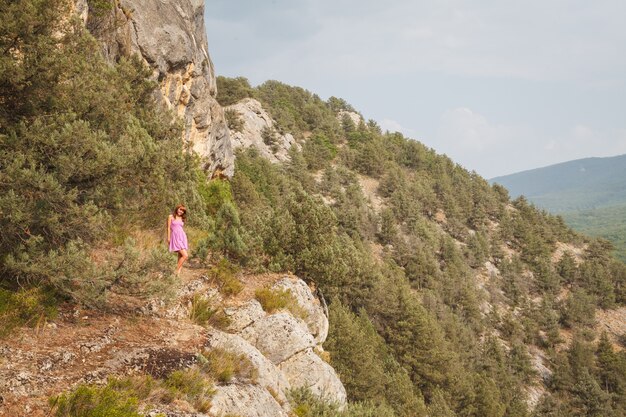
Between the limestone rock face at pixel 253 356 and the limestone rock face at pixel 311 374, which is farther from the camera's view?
the limestone rock face at pixel 311 374

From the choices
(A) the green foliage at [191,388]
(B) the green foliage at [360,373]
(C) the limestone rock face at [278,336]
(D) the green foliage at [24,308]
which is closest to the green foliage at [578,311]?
(B) the green foliage at [360,373]

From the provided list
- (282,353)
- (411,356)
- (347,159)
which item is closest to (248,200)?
(411,356)

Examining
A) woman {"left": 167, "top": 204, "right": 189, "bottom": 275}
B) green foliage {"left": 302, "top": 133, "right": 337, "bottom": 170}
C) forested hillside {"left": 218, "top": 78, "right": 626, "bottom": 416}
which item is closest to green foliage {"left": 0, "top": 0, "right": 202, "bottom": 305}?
woman {"left": 167, "top": 204, "right": 189, "bottom": 275}

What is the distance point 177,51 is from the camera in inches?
789

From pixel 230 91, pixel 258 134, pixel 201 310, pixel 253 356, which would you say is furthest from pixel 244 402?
pixel 230 91

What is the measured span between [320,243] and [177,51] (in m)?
13.6

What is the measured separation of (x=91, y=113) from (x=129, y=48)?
1132cm

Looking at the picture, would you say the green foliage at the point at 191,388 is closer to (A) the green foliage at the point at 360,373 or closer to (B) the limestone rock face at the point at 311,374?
(B) the limestone rock face at the point at 311,374

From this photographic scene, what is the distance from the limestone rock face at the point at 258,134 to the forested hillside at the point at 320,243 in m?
1.58

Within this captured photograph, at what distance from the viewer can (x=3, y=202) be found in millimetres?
5461

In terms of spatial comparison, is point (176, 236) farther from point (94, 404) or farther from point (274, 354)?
point (94, 404)

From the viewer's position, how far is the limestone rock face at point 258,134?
4879 centimetres

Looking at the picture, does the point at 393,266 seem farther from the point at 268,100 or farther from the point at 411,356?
the point at 268,100

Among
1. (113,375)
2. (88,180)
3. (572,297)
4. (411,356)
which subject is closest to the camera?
(113,375)
